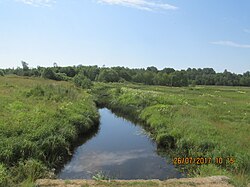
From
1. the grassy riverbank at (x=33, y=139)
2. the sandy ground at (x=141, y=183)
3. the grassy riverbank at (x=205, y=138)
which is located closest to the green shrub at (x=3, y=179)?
the grassy riverbank at (x=33, y=139)

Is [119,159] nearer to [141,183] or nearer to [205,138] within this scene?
[205,138]

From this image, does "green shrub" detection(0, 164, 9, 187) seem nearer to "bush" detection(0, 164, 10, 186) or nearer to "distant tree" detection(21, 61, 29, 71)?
"bush" detection(0, 164, 10, 186)

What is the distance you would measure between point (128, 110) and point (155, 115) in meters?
9.33

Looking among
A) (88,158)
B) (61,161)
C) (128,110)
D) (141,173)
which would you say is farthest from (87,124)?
(128,110)

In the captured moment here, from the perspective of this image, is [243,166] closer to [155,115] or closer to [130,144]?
[130,144]

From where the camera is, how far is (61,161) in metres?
16.5

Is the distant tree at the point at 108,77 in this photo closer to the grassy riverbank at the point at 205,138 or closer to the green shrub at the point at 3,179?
the grassy riverbank at the point at 205,138

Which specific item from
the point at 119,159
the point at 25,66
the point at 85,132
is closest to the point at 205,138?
the point at 119,159
